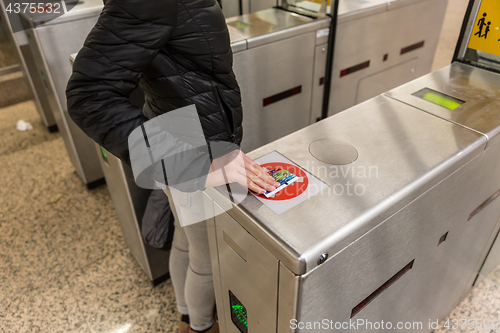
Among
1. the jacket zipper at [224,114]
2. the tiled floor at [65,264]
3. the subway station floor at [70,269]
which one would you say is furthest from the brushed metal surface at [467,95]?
the tiled floor at [65,264]

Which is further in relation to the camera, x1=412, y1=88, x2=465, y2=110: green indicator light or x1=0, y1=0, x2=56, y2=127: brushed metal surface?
x1=0, y1=0, x2=56, y2=127: brushed metal surface

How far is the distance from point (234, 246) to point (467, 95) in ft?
2.65

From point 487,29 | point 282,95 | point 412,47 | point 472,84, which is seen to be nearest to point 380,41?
point 412,47

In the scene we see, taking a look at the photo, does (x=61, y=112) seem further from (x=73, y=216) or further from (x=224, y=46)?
(x=224, y=46)

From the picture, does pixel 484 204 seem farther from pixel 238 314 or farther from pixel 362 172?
pixel 238 314

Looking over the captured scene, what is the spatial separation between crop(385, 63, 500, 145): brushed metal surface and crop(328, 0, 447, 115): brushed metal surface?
2.23ft

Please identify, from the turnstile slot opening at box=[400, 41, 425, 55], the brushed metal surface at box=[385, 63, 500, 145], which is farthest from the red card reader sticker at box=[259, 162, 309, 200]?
the turnstile slot opening at box=[400, 41, 425, 55]

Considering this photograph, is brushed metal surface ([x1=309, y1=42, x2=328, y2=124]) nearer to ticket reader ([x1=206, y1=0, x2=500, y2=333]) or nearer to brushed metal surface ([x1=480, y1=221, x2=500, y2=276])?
ticket reader ([x1=206, y1=0, x2=500, y2=333])

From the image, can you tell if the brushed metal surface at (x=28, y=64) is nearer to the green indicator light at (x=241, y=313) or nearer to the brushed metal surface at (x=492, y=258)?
the green indicator light at (x=241, y=313)

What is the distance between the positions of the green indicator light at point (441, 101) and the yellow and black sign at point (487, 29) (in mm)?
302

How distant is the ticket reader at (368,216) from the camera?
2.30 feet

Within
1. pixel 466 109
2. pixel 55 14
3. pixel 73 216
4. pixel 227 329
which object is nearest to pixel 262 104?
pixel 466 109

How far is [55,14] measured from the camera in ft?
5.83

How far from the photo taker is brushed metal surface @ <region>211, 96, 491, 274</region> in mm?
677
